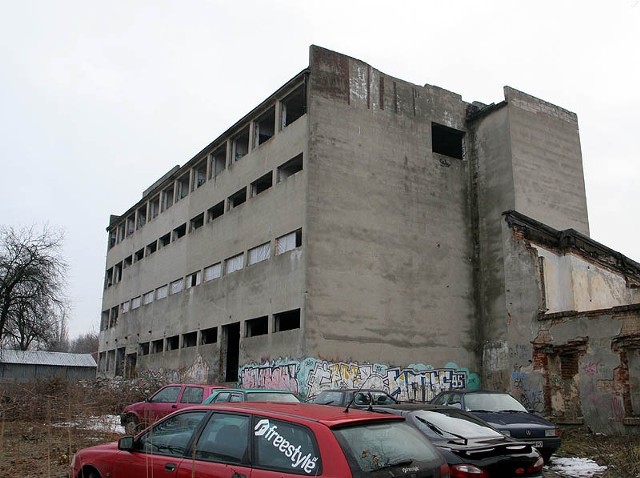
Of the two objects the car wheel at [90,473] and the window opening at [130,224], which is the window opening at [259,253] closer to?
the car wheel at [90,473]

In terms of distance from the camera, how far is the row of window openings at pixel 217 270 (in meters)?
24.9

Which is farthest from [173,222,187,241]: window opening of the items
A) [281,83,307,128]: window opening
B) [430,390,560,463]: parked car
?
[430,390,560,463]: parked car

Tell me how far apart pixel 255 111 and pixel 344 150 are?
616 centimetres

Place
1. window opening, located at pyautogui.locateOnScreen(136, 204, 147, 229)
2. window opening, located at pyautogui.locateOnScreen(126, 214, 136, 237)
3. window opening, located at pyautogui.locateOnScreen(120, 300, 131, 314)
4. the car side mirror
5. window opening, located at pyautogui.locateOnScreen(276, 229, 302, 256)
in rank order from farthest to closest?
window opening, located at pyautogui.locateOnScreen(126, 214, 136, 237)
window opening, located at pyautogui.locateOnScreen(136, 204, 147, 229)
window opening, located at pyautogui.locateOnScreen(120, 300, 131, 314)
window opening, located at pyautogui.locateOnScreen(276, 229, 302, 256)
the car side mirror

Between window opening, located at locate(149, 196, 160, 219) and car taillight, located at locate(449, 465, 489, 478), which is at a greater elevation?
window opening, located at locate(149, 196, 160, 219)

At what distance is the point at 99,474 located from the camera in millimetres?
6367

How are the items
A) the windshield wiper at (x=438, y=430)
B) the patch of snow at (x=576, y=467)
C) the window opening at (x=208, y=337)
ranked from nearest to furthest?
the windshield wiper at (x=438, y=430), the patch of snow at (x=576, y=467), the window opening at (x=208, y=337)

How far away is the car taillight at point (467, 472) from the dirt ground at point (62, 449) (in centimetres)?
411

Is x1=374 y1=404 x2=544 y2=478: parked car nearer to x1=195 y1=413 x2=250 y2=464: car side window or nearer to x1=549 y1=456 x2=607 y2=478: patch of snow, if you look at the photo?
x1=195 y1=413 x2=250 y2=464: car side window

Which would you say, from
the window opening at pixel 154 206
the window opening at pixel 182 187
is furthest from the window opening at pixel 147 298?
the window opening at pixel 182 187

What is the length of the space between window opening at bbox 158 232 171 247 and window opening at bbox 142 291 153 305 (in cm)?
329

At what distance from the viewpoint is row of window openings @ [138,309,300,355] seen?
83.7 feet

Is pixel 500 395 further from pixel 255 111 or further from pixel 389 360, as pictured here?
pixel 255 111

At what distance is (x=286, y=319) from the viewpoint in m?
26.8
